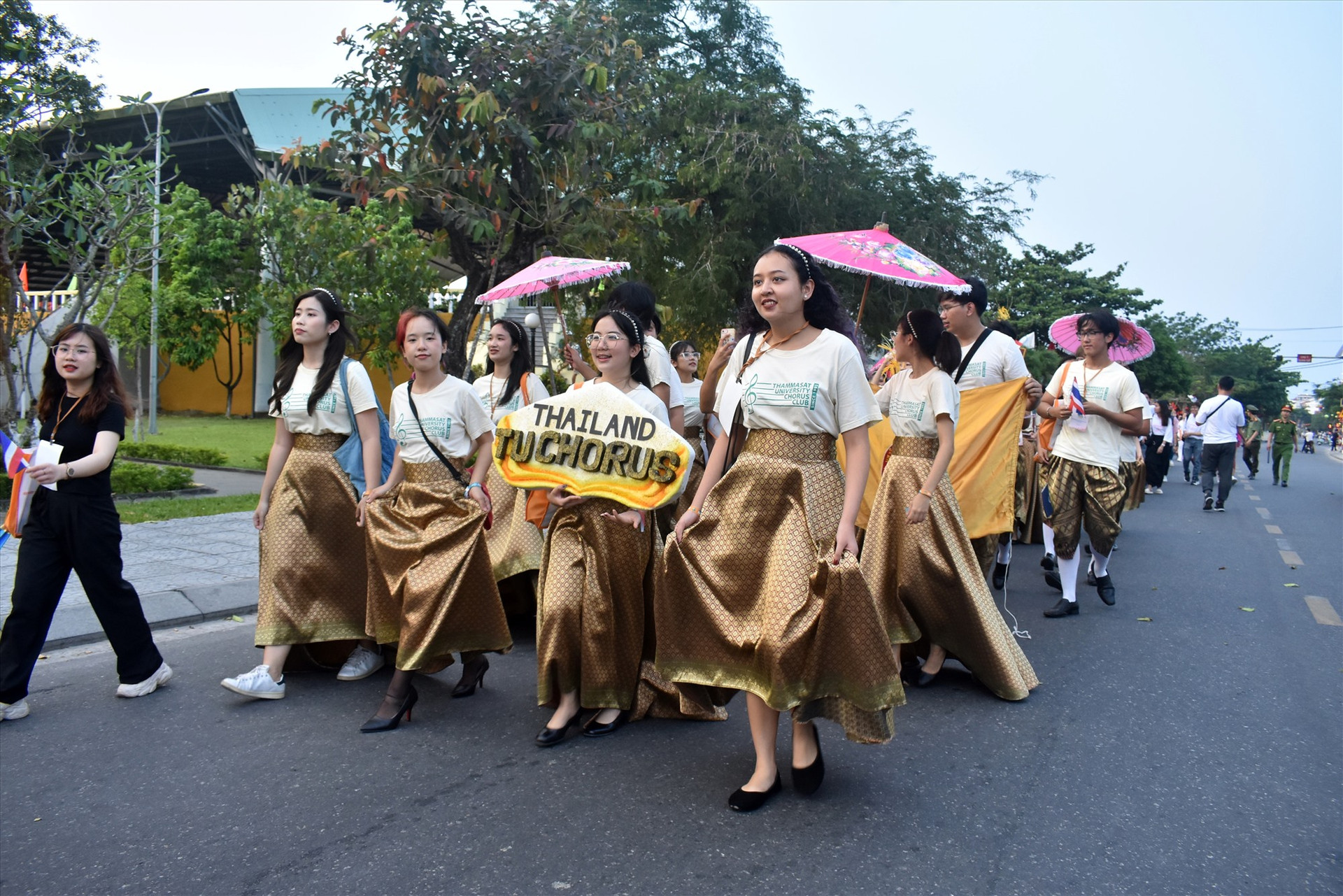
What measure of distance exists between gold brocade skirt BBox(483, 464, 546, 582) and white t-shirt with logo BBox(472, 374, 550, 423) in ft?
1.35

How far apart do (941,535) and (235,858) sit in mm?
3226

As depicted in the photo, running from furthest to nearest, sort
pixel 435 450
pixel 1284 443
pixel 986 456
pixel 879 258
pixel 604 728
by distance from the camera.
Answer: pixel 1284 443 < pixel 986 456 < pixel 879 258 < pixel 435 450 < pixel 604 728

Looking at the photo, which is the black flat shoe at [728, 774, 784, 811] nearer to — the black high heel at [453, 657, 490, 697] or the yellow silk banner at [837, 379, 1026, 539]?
the black high heel at [453, 657, 490, 697]

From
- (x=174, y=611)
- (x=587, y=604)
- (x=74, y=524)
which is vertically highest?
(x=74, y=524)

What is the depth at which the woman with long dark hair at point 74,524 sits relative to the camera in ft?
14.4

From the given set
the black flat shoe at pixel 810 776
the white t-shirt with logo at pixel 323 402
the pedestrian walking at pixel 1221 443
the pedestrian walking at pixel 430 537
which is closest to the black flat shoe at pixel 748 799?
the black flat shoe at pixel 810 776

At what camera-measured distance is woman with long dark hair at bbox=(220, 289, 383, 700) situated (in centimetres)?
475

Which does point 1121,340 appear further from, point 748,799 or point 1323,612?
point 748,799

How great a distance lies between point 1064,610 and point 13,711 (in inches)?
230

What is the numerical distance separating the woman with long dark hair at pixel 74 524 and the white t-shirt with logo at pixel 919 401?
3455 millimetres

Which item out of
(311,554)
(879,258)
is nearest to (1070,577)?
(879,258)

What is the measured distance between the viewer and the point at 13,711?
443 cm

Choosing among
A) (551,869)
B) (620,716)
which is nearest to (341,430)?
(620,716)

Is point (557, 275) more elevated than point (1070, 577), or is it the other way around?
point (557, 275)
